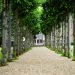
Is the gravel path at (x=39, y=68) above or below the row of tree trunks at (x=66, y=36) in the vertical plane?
below

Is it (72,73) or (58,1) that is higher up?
(58,1)

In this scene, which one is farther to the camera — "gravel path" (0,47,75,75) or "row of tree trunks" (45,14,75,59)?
"row of tree trunks" (45,14,75,59)

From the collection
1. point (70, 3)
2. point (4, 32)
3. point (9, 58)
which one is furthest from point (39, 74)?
point (70, 3)

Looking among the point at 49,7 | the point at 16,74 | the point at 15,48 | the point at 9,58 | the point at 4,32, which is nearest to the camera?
the point at 16,74

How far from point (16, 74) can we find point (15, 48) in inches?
875

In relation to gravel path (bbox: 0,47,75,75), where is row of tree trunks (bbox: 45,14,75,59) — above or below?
above

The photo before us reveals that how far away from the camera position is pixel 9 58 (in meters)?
34.4

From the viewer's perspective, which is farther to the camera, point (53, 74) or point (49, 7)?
point (49, 7)

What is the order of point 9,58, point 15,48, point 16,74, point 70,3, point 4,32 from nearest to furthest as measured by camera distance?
point 16,74 < point 4,32 < point 9,58 < point 70,3 < point 15,48

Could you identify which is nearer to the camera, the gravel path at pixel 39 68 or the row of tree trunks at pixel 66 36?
the gravel path at pixel 39 68

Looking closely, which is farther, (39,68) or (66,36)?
(66,36)

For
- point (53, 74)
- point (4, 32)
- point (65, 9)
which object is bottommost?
point (53, 74)

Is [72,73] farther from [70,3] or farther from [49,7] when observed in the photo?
[49,7]

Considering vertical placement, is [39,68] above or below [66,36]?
below
